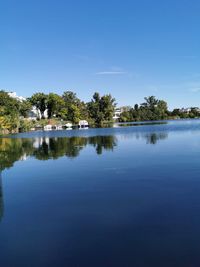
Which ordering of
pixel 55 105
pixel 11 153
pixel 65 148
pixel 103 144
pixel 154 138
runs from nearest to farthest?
pixel 11 153
pixel 65 148
pixel 103 144
pixel 154 138
pixel 55 105

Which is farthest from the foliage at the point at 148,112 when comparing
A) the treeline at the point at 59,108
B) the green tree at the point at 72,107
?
the green tree at the point at 72,107

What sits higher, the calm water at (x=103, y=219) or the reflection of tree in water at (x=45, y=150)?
the reflection of tree in water at (x=45, y=150)

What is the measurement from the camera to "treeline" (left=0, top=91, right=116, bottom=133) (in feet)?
281

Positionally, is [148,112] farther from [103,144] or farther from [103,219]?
[103,219]

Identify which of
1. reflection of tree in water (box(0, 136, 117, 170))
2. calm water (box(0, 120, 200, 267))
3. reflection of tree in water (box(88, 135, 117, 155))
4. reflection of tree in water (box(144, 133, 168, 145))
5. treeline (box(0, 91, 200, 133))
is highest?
treeline (box(0, 91, 200, 133))

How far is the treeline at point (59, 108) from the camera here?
8559 cm

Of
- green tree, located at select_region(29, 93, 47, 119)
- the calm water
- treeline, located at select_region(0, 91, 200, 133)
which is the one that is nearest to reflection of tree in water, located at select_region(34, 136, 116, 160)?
the calm water

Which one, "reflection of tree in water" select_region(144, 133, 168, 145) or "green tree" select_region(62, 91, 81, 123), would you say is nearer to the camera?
"reflection of tree in water" select_region(144, 133, 168, 145)

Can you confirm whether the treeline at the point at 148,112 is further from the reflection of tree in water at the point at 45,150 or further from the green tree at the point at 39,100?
the reflection of tree in water at the point at 45,150

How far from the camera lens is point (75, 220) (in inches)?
326

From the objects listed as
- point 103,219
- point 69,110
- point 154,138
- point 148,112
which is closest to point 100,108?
point 69,110

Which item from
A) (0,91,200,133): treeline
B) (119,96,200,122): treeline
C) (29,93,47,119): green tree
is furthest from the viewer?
(119,96,200,122): treeline

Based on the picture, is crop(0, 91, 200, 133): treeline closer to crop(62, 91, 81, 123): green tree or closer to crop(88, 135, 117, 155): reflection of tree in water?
crop(62, 91, 81, 123): green tree

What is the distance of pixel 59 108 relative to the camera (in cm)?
12238
